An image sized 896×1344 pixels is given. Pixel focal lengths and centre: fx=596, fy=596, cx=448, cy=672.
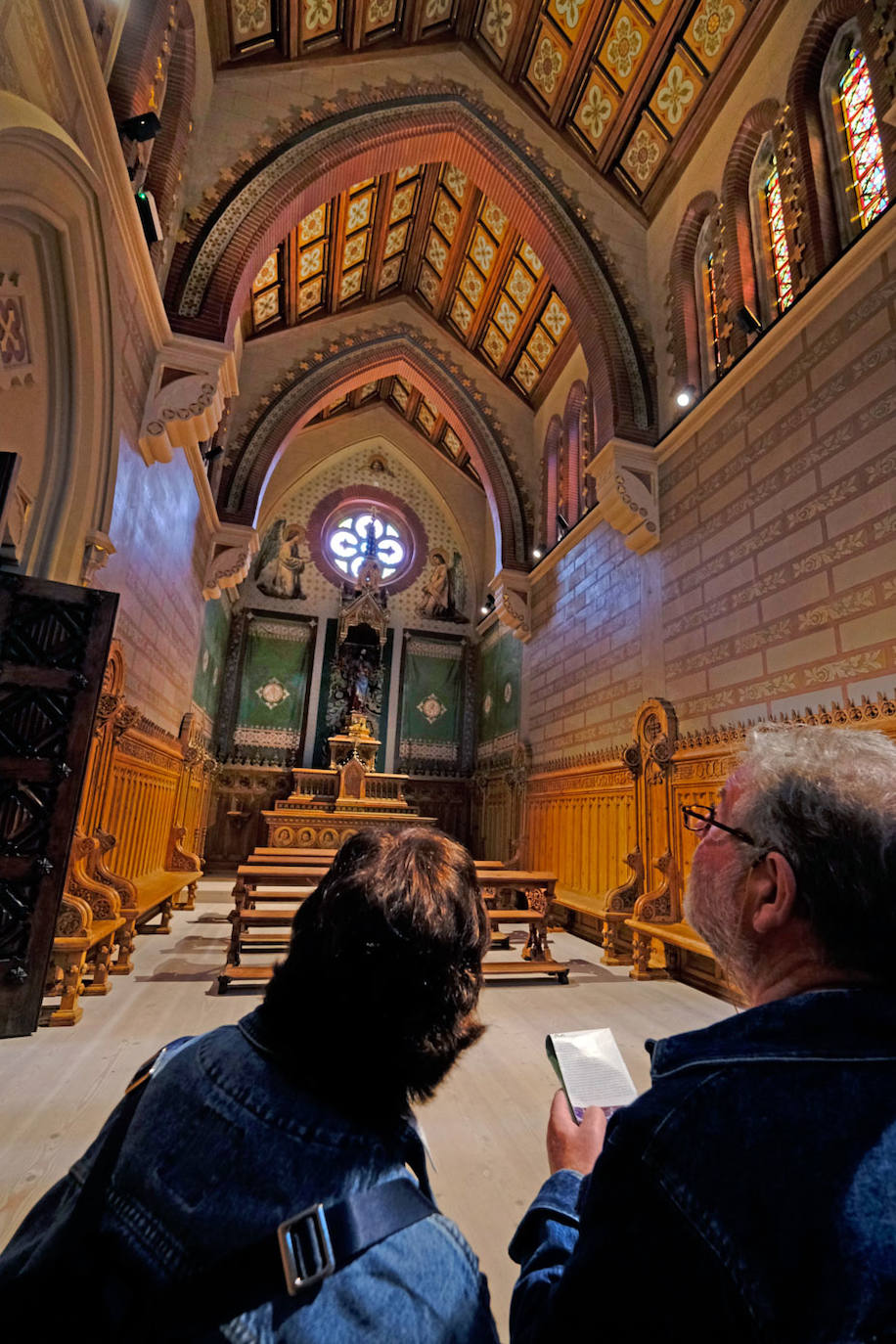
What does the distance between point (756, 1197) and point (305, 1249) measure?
426mm

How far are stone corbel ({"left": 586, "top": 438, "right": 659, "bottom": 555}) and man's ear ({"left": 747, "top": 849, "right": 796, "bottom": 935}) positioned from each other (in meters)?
6.01

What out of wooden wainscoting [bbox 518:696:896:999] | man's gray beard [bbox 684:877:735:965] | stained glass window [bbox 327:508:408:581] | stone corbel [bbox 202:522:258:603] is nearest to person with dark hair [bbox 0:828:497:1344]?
man's gray beard [bbox 684:877:735:965]

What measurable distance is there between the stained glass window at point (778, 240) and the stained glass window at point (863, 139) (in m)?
0.61

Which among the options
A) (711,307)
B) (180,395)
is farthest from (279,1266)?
(711,307)

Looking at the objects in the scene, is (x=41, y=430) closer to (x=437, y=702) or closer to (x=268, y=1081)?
(x=268, y=1081)

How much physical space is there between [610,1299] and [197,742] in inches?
351

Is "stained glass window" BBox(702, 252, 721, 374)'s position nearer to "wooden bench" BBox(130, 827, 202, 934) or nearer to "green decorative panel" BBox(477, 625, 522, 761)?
"green decorative panel" BBox(477, 625, 522, 761)

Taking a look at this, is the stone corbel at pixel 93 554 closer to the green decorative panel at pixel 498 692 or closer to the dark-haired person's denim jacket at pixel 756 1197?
the dark-haired person's denim jacket at pixel 756 1197

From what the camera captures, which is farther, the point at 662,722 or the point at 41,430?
the point at 662,722

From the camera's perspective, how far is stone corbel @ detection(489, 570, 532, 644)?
32.4ft

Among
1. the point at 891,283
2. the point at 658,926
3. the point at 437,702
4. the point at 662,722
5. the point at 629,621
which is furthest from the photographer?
the point at 437,702

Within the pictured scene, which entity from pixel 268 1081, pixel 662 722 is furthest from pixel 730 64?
pixel 268 1081

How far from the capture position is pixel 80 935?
333 centimetres

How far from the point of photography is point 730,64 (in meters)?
5.68
